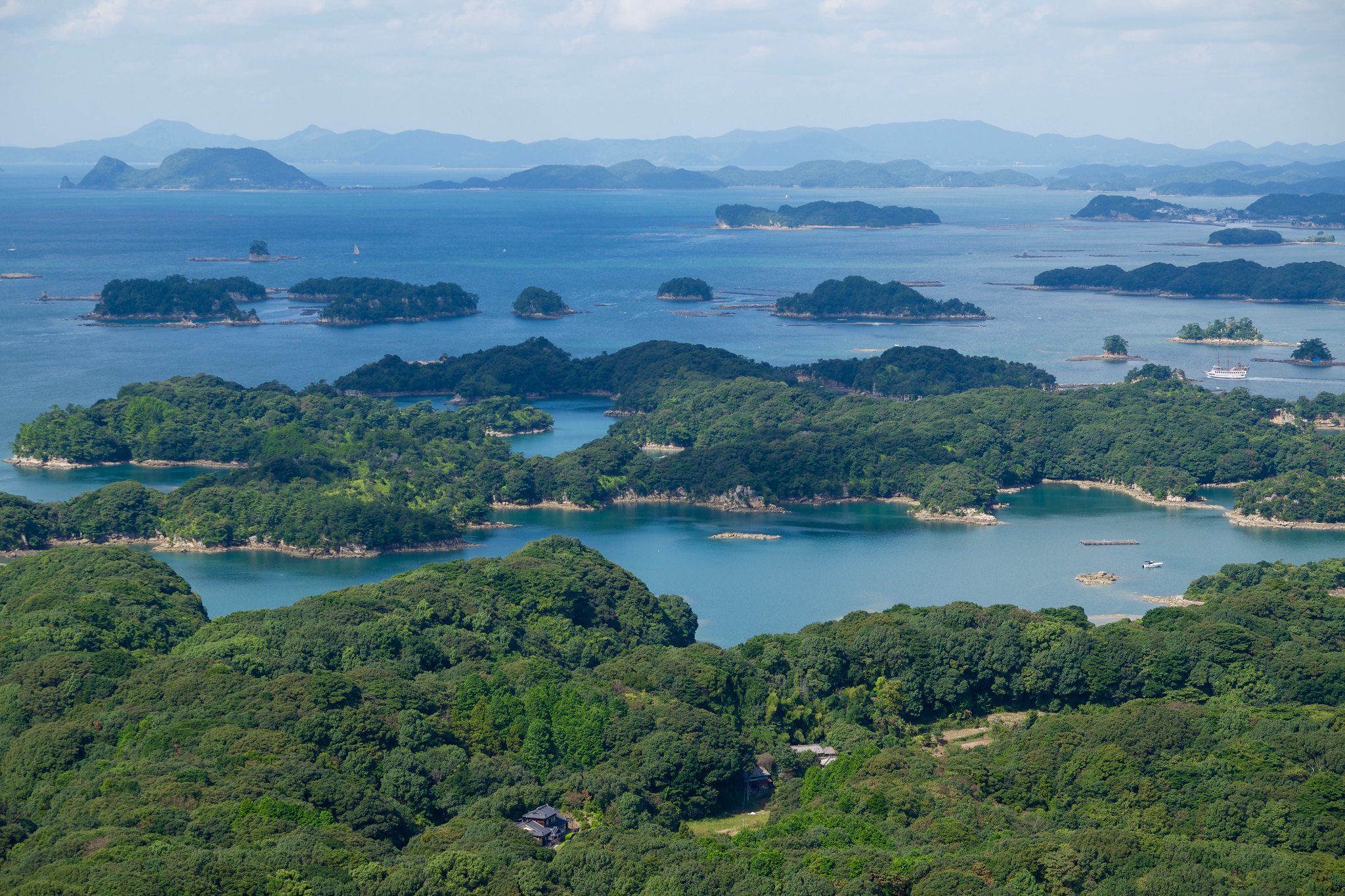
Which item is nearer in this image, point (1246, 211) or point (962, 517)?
point (962, 517)

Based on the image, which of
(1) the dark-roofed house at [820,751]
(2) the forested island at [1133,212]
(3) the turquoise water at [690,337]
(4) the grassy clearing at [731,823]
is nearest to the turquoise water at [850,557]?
(3) the turquoise water at [690,337]

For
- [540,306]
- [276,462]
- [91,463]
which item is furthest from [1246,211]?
[276,462]

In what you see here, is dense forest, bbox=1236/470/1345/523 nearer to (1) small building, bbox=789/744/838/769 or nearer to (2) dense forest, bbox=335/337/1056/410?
(2) dense forest, bbox=335/337/1056/410

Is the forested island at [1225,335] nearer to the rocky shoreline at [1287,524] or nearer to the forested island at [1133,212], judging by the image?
the rocky shoreline at [1287,524]

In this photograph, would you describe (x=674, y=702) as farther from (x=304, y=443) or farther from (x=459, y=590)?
(x=304, y=443)

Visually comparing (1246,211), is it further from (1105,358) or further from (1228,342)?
(1105,358)
